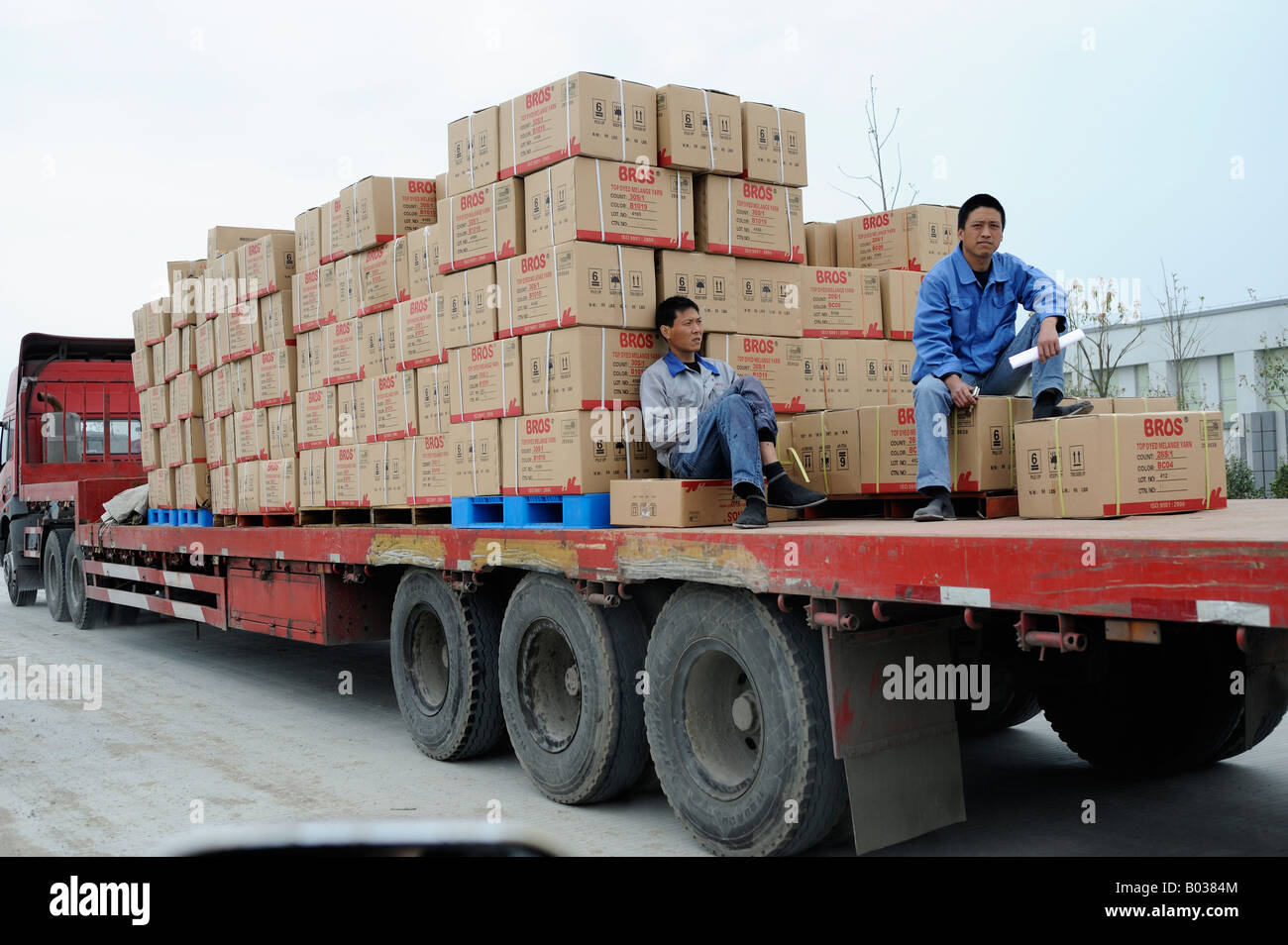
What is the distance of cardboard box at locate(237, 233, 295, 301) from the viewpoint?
27.2 ft

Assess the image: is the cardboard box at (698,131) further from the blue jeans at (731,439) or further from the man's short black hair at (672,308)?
the blue jeans at (731,439)

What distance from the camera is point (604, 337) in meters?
5.35

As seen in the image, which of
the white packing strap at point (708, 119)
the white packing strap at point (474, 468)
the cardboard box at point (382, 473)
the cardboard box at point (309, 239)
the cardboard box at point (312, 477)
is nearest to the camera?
the white packing strap at point (708, 119)

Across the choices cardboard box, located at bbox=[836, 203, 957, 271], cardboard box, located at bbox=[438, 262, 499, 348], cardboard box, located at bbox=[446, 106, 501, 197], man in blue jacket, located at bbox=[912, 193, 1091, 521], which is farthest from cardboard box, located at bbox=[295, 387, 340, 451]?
man in blue jacket, located at bbox=[912, 193, 1091, 521]

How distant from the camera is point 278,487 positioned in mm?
8273

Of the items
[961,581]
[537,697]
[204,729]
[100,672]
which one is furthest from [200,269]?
[961,581]

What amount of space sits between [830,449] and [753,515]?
91 cm

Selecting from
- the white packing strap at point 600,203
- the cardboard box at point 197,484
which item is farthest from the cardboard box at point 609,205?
the cardboard box at point 197,484

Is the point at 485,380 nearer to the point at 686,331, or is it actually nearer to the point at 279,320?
the point at 686,331

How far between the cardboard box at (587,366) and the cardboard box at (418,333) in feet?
3.32

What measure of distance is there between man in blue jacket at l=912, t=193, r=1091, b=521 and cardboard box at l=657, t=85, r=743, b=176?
124cm

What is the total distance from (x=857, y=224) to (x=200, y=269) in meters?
5.97

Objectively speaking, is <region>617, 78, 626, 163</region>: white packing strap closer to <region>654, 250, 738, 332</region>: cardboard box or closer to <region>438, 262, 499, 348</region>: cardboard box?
<region>654, 250, 738, 332</region>: cardboard box

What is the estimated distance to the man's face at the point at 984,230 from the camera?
202 inches
